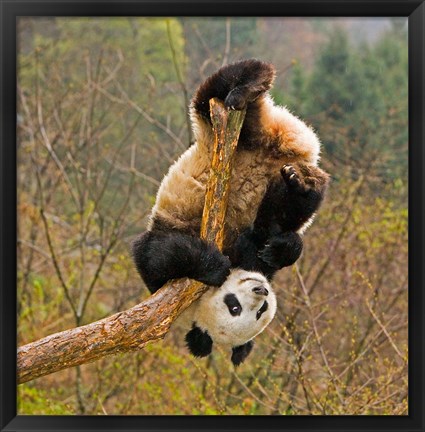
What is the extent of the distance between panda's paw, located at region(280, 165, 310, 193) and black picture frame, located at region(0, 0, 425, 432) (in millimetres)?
881

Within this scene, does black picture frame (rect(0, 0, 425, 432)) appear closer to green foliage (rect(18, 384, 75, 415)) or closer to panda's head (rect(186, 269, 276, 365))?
panda's head (rect(186, 269, 276, 365))

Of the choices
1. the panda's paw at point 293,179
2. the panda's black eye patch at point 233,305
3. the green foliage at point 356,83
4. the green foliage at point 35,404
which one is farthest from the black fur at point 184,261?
the green foliage at point 356,83

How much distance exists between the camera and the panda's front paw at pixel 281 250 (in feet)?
14.9

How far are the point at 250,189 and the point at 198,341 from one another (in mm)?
1044

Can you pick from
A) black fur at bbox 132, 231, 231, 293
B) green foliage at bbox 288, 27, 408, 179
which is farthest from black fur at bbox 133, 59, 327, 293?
green foliage at bbox 288, 27, 408, 179

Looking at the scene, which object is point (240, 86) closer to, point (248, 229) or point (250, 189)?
point (250, 189)

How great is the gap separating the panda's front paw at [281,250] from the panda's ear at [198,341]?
2.02ft

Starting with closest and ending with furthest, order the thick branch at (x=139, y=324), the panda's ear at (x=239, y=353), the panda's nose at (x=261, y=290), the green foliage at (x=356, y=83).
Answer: the thick branch at (x=139, y=324), the panda's nose at (x=261, y=290), the panda's ear at (x=239, y=353), the green foliage at (x=356, y=83)

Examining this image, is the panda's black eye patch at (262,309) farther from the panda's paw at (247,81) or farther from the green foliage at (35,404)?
the green foliage at (35,404)
